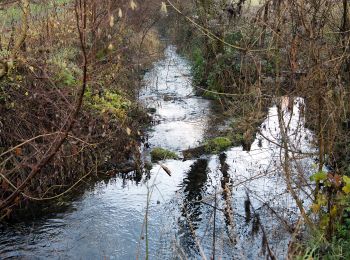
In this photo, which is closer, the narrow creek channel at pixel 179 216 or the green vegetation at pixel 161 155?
the narrow creek channel at pixel 179 216

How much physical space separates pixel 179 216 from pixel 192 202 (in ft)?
1.37

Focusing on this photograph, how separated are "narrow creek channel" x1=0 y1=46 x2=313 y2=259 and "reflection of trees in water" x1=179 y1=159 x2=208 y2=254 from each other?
0.01 metres

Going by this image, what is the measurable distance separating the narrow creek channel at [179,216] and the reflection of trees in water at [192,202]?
0.05ft

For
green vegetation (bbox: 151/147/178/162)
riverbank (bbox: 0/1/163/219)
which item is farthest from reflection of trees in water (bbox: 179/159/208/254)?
riverbank (bbox: 0/1/163/219)

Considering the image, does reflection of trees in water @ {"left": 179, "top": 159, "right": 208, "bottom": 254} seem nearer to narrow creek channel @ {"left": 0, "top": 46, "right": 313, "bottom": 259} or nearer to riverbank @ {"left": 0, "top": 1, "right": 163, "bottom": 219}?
narrow creek channel @ {"left": 0, "top": 46, "right": 313, "bottom": 259}

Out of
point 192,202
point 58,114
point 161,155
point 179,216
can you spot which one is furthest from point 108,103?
point 179,216

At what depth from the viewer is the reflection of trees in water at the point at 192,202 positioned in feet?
20.9

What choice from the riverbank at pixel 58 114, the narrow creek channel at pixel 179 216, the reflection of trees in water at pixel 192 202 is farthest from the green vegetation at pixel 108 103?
the reflection of trees in water at pixel 192 202

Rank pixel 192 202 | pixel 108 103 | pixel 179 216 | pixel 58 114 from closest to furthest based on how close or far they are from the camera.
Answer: pixel 179 216 < pixel 192 202 < pixel 58 114 < pixel 108 103

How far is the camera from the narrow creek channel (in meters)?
6.08

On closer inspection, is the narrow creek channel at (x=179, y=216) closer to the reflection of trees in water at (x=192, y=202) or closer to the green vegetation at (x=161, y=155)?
the reflection of trees in water at (x=192, y=202)

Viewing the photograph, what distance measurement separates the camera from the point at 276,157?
342 inches

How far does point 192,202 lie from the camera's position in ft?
24.3

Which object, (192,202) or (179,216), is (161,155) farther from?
(179,216)
